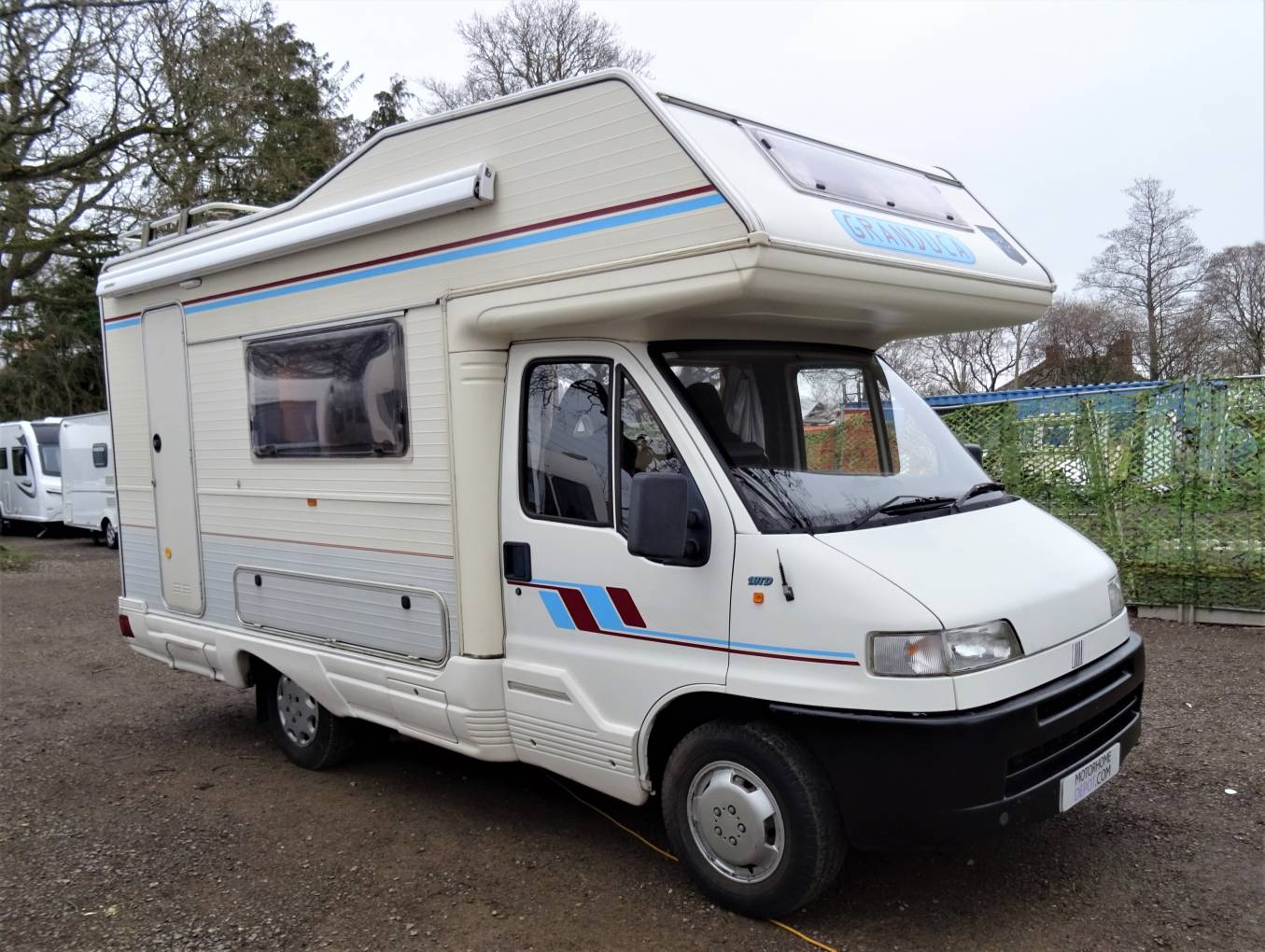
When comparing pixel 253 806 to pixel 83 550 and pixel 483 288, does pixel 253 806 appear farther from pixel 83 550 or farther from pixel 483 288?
pixel 83 550

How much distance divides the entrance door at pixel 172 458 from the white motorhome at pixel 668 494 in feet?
1.88

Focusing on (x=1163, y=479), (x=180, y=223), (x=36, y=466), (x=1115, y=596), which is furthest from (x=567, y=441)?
(x=36, y=466)

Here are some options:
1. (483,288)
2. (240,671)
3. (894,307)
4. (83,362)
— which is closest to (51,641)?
(240,671)

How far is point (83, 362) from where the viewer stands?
29344mm

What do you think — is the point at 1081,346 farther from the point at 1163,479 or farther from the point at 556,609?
the point at 556,609

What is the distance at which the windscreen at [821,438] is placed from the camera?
3.70m

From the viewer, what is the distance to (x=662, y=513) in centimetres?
350

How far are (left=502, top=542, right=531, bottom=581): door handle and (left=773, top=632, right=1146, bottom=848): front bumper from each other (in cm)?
130

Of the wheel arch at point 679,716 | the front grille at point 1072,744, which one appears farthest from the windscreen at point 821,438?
the front grille at point 1072,744

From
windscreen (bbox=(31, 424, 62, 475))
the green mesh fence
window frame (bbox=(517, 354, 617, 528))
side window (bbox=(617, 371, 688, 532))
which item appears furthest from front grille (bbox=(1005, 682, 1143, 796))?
windscreen (bbox=(31, 424, 62, 475))

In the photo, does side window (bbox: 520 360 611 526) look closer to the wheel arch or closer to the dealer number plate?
the wheel arch

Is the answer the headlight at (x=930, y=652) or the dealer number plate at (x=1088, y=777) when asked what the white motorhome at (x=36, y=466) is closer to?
the headlight at (x=930, y=652)

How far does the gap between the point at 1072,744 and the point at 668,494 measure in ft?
5.70

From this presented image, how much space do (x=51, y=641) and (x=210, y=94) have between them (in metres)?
9.78
